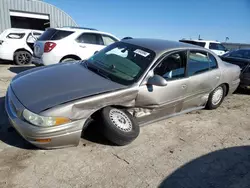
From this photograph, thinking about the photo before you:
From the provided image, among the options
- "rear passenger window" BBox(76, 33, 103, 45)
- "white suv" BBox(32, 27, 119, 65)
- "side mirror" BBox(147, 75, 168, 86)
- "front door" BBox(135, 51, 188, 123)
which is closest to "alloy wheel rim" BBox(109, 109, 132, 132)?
"front door" BBox(135, 51, 188, 123)

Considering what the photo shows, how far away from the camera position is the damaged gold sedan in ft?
8.52

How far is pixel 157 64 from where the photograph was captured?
346 cm

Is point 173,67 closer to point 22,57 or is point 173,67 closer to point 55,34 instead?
point 55,34

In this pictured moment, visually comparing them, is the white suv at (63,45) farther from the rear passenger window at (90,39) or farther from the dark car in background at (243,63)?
the dark car in background at (243,63)

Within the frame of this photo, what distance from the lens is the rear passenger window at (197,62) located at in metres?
3.94

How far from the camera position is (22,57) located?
30.4ft

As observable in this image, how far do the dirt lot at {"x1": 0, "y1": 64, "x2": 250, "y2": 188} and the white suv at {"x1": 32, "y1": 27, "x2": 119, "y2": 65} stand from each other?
3.10 metres

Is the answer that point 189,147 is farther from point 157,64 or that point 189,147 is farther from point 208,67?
point 208,67

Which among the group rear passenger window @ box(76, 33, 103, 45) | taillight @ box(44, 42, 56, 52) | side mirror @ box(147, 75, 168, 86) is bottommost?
taillight @ box(44, 42, 56, 52)

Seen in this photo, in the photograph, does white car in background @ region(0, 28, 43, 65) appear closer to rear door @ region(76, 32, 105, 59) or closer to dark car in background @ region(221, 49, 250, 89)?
rear door @ region(76, 32, 105, 59)

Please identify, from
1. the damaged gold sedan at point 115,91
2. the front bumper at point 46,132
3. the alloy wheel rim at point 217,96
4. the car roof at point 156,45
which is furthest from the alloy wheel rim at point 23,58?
the alloy wheel rim at point 217,96

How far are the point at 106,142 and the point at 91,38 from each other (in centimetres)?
519

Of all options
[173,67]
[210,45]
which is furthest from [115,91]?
[210,45]

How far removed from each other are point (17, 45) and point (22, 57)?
53cm
